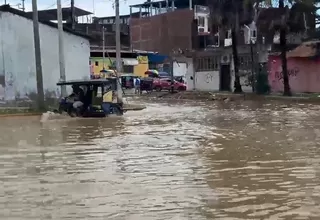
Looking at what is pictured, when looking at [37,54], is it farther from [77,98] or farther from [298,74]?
[298,74]

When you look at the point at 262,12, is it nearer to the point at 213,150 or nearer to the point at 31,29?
the point at 31,29

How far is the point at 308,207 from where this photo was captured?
28.5 ft

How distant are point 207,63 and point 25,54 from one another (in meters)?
28.6

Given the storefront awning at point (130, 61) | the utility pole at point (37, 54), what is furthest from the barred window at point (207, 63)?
the utility pole at point (37, 54)

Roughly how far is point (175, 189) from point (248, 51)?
152ft

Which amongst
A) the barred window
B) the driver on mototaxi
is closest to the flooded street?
the driver on mototaxi

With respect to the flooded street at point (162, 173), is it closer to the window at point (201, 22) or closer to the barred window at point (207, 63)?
the barred window at point (207, 63)

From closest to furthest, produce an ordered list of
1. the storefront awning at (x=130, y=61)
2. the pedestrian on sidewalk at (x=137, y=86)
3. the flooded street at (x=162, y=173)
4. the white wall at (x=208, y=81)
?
the flooded street at (x=162, y=173) < the white wall at (x=208, y=81) < the pedestrian on sidewalk at (x=137, y=86) < the storefront awning at (x=130, y=61)

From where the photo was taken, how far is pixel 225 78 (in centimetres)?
5962

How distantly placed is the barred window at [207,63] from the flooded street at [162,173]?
38.5 meters

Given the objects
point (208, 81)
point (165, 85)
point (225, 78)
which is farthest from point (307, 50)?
point (165, 85)

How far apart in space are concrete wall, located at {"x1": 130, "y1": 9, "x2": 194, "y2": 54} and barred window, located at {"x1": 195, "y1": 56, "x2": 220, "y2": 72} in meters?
19.0

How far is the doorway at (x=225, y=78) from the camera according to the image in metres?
58.9

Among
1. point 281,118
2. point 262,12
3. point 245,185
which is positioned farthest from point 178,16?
point 245,185
